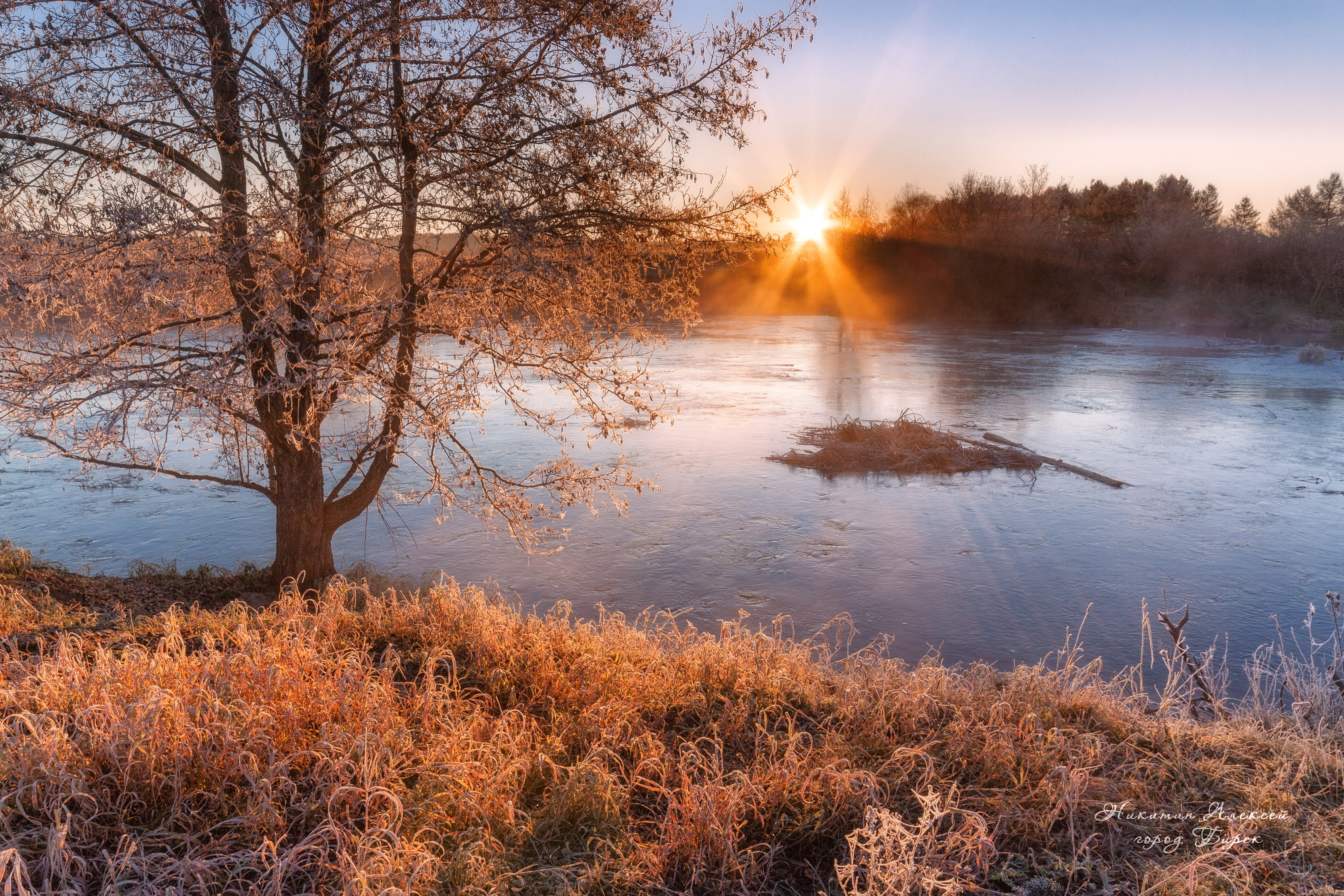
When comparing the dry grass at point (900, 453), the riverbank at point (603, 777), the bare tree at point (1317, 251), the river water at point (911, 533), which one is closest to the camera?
the riverbank at point (603, 777)

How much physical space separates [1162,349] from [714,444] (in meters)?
27.4

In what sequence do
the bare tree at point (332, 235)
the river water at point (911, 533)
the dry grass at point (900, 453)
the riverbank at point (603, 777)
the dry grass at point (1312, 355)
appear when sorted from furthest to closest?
the dry grass at point (1312, 355) → the dry grass at point (900, 453) → the river water at point (911, 533) → the bare tree at point (332, 235) → the riverbank at point (603, 777)

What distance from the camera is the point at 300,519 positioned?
8.11m

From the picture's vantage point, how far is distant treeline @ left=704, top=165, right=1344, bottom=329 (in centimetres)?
4712

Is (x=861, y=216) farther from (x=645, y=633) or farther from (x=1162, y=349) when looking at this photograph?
(x=645, y=633)

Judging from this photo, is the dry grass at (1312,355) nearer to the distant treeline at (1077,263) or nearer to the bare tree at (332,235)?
the distant treeline at (1077,263)

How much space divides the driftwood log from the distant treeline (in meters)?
35.0

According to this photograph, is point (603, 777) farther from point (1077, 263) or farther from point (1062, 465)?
point (1077, 263)

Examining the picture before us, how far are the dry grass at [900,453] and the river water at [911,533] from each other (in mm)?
412

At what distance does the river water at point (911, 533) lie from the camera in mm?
8570

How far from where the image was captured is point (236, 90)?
6316mm

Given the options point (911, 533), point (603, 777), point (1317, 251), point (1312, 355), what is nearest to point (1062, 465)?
point (911, 533)

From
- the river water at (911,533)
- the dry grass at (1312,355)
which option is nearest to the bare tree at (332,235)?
the river water at (911,533)

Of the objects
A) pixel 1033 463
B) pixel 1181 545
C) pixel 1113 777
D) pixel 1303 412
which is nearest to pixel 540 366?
pixel 1113 777
